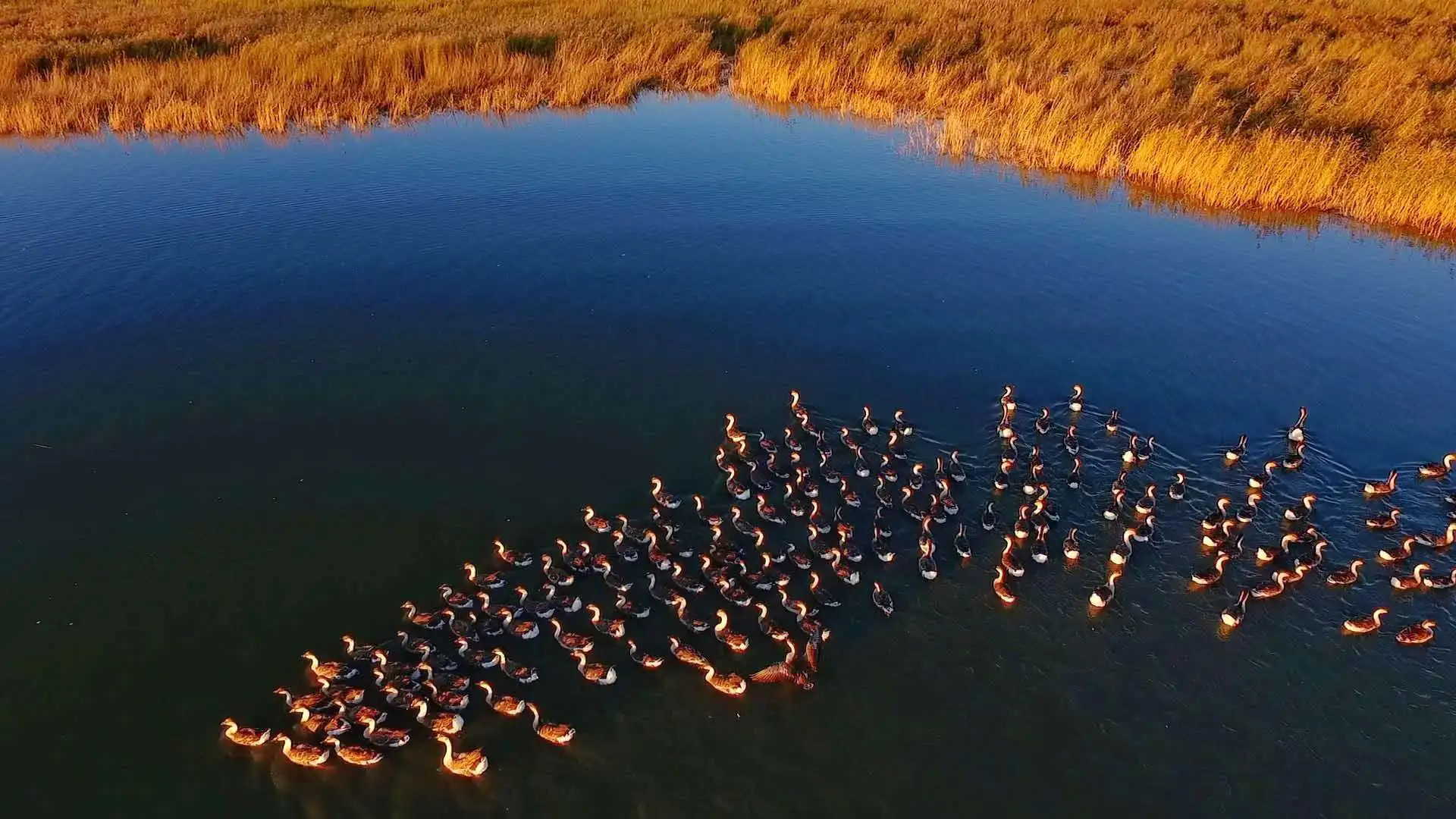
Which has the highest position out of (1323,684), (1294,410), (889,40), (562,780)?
(889,40)

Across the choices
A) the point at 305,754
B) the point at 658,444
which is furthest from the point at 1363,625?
the point at 305,754

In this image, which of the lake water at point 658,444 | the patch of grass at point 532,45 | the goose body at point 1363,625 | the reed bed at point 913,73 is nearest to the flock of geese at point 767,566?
the goose body at point 1363,625

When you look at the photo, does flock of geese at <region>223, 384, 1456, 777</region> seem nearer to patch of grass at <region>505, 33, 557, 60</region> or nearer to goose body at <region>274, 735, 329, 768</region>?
goose body at <region>274, 735, 329, 768</region>

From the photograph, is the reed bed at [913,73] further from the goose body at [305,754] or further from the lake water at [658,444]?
the goose body at [305,754]

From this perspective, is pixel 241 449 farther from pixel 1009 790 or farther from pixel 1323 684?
pixel 1323 684

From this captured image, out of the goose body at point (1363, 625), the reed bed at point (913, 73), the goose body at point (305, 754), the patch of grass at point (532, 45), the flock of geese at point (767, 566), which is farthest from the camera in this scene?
the patch of grass at point (532, 45)

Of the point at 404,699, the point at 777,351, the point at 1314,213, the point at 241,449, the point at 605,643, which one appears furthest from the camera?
the point at 1314,213

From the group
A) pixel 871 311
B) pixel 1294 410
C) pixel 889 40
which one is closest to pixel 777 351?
pixel 871 311

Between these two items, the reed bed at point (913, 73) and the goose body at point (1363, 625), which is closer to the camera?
the goose body at point (1363, 625)
